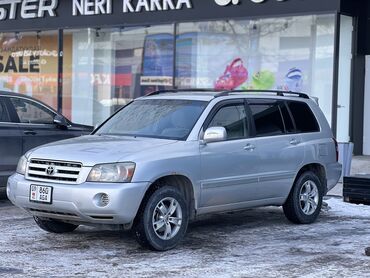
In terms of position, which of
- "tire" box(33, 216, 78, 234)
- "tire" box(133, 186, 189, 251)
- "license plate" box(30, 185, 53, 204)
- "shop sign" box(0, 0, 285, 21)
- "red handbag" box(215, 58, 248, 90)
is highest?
"shop sign" box(0, 0, 285, 21)

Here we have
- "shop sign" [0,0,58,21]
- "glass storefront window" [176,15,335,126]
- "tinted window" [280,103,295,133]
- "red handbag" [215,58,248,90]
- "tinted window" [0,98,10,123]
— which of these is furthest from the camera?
"shop sign" [0,0,58,21]

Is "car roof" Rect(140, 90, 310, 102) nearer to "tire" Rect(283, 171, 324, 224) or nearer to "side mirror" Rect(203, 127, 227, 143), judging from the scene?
"side mirror" Rect(203, 127, 227, 143)

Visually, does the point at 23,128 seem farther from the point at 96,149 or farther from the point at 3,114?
the point at 96,149

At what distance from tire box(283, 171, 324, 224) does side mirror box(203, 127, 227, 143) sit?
Result: 1.70 m

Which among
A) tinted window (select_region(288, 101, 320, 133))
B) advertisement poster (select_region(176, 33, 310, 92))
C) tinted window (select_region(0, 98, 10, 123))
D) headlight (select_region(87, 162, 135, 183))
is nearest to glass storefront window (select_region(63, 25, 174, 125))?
advertisement poster (select_region(176, 33, 310, 92))

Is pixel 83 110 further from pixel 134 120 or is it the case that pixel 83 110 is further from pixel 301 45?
pixel 134 120

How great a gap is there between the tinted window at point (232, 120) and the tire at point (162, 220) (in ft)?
3.66

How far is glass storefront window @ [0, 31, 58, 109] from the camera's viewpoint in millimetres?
20402

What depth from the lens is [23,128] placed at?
10.6m

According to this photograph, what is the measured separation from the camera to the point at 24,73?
2130 cm

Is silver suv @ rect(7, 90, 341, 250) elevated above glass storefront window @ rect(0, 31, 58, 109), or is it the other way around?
glass storefront window @ rect(0, 31, 58, 109)

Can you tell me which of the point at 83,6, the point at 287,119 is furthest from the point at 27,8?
the point at 287,119

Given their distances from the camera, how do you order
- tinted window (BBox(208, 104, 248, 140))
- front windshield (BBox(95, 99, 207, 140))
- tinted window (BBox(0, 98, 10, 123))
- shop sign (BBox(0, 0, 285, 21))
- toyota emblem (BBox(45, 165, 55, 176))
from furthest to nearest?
shop sign (BBox(0, 0, 285, 21)), tinted window (BBox(0, 98, 10, 123)), tinted window (BBox(208, 104, 248, 140)), front windshield (BBox(95, 99, 207, 140)), toyota emblem (BBox(45, 165, 55, 176))

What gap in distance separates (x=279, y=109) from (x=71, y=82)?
11.8 m
